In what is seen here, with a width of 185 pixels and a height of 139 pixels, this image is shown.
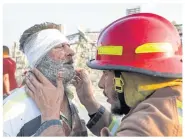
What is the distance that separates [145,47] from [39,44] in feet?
2.91

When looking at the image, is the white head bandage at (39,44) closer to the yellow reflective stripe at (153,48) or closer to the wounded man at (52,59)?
the wounded man at (52,59)

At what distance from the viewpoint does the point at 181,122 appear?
162cm

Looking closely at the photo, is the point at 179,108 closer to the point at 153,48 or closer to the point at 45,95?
the point at 153,48

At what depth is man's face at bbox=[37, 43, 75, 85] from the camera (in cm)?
250

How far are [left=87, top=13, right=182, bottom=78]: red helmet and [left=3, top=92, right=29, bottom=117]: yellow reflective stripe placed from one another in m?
0.61

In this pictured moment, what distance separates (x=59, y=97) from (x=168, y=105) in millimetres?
796

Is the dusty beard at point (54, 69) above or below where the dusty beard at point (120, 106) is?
above

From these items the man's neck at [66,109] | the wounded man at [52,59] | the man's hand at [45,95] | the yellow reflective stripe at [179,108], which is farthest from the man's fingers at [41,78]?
the yellow reflective stripe at [179,108]

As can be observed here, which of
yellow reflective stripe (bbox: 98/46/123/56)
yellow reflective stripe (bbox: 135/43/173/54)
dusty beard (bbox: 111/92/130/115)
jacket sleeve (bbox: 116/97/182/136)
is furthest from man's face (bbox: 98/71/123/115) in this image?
jacket sleeve (bbox: 116/97/182/136)

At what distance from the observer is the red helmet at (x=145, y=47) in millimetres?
1918

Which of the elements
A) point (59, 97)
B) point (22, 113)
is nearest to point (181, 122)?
point (59, 97)

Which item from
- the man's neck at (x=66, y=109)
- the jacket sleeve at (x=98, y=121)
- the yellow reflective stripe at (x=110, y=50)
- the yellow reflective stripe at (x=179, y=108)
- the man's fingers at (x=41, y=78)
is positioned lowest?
the jacket sleeve at (x=98, y=121)

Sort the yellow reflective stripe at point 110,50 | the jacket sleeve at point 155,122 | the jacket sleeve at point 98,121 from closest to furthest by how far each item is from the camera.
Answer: the jacket sleeve at point 155,122, the yellow reflective stripe at point 110,50, the jacket sleeve at point 98,121

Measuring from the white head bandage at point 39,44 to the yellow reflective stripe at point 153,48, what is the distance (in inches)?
31.0
